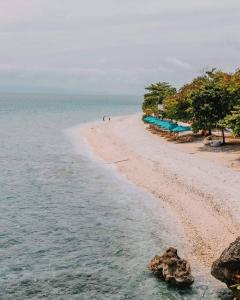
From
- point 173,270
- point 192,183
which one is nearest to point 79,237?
point 173,270

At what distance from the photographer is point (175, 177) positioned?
1676 inches

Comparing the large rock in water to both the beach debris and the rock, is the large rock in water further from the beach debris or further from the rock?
the rock

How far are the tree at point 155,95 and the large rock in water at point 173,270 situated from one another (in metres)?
74.1

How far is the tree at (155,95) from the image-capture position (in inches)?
3812

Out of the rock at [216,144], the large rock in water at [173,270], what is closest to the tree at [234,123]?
the rock at [216,144]

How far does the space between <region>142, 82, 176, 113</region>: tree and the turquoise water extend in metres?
47.7

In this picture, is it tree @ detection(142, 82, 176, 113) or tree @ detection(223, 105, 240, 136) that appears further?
tree @ detection(142, 82, 176, 113)

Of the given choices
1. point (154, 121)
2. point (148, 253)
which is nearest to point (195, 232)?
point (148, 253)

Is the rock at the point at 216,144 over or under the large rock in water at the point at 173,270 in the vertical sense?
over

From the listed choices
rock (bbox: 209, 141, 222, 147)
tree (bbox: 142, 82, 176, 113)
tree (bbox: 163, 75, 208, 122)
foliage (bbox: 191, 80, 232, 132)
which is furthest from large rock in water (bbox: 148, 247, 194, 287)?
tree (bbox: 142, 82, 176, 113)

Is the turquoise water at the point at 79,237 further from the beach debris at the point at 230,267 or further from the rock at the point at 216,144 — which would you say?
the rock at the point at 216,144

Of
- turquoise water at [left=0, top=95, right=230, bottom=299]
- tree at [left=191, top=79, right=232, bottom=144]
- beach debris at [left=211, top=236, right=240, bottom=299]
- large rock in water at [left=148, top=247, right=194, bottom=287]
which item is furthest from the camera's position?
tree at [left=191, top=79, right=232, bottom=144]

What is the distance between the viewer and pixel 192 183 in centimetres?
3988

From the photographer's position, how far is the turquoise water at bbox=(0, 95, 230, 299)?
71.4 feet
